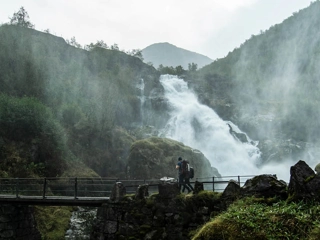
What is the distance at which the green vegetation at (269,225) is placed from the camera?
553cm

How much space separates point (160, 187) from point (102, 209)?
3.11m

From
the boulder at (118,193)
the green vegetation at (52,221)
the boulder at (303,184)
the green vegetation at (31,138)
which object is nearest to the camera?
the boulder at (303,184)

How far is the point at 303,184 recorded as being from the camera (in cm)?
727

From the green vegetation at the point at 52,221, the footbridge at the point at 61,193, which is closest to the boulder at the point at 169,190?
the footbridge at the point at 61,193

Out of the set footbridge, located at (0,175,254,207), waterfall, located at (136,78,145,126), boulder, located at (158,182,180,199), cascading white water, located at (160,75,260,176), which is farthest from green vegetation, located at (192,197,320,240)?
waterfall, located at (136,78,145,126)

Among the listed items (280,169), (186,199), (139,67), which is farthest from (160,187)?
(139,67)

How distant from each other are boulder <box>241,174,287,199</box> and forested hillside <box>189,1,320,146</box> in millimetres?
52906

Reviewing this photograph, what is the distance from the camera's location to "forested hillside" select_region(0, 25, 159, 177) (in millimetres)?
32781

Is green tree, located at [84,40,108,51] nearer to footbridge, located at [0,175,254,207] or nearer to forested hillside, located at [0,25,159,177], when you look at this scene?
forested hillside, located at [0,25,159,177]

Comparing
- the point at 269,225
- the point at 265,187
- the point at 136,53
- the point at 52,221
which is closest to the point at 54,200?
the point at 52,221

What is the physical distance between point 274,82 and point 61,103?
71.7 m

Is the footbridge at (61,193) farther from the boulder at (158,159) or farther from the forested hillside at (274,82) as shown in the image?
the forested hillside at (274,82)

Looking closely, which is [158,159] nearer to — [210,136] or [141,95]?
[210,136]

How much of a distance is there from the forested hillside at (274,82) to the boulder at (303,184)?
2151 inches
